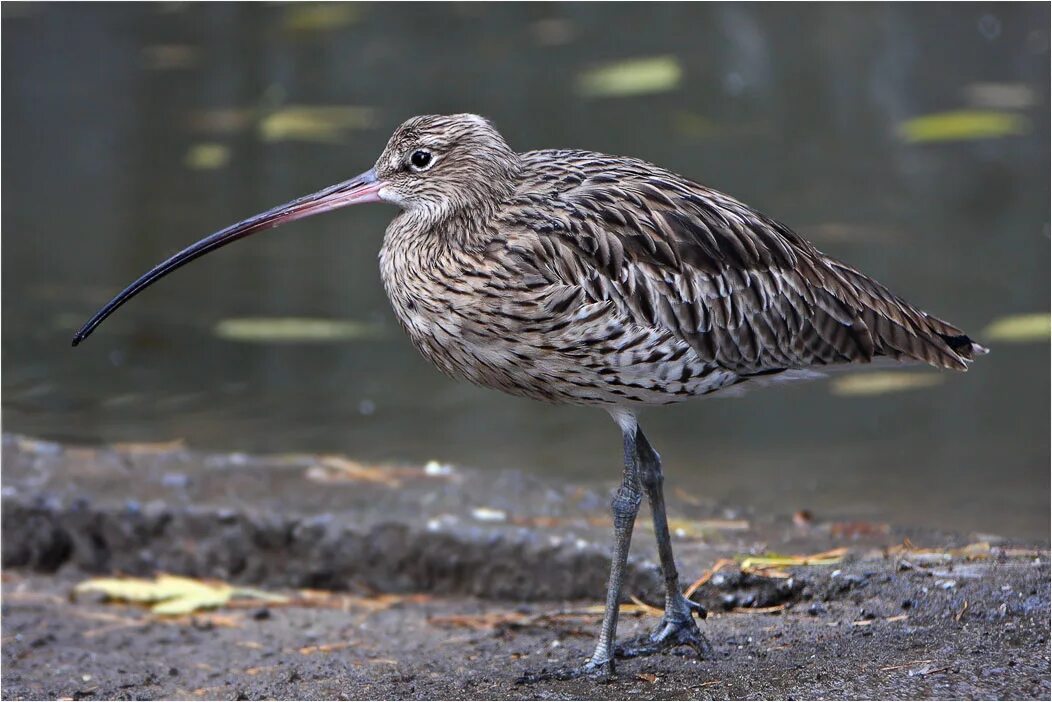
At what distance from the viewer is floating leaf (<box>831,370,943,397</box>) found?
28.8 ft

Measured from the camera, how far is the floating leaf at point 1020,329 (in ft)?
29.6

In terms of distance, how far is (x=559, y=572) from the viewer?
6355 millimetres

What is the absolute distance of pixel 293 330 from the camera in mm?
9734

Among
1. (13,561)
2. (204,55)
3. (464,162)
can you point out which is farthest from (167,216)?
(464,162)

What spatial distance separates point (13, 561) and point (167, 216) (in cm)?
520

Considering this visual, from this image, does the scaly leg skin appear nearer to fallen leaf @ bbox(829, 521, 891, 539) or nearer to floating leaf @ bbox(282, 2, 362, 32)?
fallen leaf @ bbox(829, 521, 891, 539)

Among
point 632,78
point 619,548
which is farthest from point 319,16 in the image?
point 619,548

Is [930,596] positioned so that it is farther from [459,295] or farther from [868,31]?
[868,31]

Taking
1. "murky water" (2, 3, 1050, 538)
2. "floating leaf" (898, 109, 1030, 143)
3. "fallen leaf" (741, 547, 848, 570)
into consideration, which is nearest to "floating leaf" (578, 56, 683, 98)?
"murky water" (2, 3, 1050, 538)

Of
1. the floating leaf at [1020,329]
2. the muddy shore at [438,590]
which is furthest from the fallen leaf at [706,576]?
the floating leaf at [1020,329]

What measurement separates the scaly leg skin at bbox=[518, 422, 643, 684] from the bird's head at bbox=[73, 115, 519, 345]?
3.13 ft

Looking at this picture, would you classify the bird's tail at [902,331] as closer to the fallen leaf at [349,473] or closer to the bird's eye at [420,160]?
the bird's eye at [420,160]

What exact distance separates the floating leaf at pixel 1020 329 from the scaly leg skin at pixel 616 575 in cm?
428

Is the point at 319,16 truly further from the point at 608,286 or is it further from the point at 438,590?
the point at 608,286
